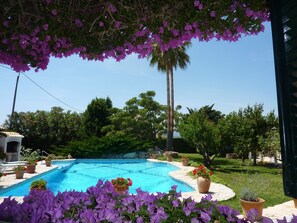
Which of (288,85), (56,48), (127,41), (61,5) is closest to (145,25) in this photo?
(127,41)

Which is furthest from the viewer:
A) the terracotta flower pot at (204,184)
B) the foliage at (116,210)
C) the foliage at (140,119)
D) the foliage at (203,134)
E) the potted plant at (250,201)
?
the foliage at (140,119)

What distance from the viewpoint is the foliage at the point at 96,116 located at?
2717 centimetres

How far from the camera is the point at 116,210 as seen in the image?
75.0 inches

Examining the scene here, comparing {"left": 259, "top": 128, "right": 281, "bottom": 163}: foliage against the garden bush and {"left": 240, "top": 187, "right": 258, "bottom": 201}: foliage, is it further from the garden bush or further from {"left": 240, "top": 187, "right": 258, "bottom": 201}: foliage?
the garden bush

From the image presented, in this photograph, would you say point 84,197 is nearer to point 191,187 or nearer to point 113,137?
point 191,187

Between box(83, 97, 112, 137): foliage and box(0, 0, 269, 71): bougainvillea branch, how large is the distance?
2496 centimetres

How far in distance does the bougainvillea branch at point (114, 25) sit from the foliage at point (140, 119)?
2334cm

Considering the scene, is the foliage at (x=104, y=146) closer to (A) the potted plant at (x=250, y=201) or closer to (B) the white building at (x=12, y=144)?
(B) the white building at (x=12, y=144)

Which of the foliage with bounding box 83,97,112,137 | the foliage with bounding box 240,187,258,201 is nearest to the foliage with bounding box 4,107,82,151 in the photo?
the foliage with bounding box 83,97,112,137

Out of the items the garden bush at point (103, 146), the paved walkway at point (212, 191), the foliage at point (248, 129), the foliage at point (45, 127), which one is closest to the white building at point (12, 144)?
the garden bush at point (103, 146)

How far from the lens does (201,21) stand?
200 cm

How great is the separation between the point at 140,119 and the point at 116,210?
24571 mm

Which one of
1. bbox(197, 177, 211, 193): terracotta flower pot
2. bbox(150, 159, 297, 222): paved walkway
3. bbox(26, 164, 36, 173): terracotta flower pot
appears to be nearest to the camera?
bbox(150, 159, 297, 222): paved walkway

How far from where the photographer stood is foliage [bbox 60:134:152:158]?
23359 millimetres
